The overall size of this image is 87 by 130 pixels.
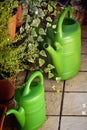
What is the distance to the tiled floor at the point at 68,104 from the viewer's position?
1890 mm

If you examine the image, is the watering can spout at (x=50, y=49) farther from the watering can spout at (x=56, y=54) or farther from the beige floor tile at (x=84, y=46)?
the beige floor tile at (x=84, y=46)

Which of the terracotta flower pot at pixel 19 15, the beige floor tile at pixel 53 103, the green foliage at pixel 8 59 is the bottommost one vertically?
the beige floor tile at pixel 53 103

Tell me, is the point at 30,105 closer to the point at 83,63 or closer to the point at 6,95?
the point at 6,95

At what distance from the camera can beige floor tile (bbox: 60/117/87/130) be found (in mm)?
1859

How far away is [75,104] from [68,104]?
0.04m

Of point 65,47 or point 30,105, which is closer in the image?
point 30,105

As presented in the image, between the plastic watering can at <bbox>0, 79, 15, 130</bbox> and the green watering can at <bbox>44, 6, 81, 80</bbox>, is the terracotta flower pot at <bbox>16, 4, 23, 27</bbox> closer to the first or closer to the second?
the green watering can at <bbox>44, 6, 81, 80</bbox>

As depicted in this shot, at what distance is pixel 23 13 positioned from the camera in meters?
1.99

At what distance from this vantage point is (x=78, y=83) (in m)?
2.18

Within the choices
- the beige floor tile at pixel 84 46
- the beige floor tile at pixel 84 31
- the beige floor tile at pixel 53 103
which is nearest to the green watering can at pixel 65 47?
the beige floor tile at pixel 53 103

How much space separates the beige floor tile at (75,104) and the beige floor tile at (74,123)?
5cm

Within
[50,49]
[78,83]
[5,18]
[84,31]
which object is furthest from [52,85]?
[84,31]

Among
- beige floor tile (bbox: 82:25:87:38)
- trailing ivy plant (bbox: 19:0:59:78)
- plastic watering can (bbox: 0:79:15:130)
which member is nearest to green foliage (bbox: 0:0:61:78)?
trailing ivy plant (bbox: 19:0:59:78)

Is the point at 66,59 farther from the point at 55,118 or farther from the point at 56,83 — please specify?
the point at 55,118
